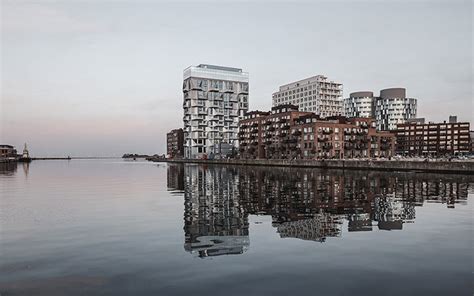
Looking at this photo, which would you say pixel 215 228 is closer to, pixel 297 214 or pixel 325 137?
pixel 297 214

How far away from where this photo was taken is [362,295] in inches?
556

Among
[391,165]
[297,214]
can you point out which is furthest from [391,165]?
[297,214]

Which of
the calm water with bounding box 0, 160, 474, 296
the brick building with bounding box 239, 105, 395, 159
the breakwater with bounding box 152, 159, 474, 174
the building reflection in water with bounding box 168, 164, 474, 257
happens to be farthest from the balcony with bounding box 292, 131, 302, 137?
the calm water with bounding box 0, 160, 474, 296

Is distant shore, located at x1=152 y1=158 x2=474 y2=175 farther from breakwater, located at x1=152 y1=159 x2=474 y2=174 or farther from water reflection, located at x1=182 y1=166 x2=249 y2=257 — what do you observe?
water reflection, located at x1=182 y1=166 x2=249 y2=257

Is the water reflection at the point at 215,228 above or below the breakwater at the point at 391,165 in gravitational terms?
below

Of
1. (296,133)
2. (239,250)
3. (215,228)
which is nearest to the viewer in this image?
(239,250)

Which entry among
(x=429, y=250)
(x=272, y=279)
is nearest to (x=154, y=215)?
(x=272, y=279)

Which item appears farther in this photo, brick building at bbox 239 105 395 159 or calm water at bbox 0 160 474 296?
brick building at bbox 239 105 395 159

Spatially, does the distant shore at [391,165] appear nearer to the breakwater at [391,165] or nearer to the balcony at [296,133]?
the breakwater at [391,165]

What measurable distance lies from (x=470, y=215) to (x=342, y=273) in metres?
24.4

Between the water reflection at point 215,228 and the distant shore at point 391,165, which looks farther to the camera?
the distant shore at point 391,165

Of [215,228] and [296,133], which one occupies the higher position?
[296,133]

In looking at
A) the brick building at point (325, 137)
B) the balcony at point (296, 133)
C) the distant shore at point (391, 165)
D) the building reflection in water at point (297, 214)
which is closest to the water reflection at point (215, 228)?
the building reflection in water at point (297, 214)

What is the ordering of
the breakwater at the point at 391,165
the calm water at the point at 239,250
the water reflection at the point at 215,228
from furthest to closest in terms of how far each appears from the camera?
the breakwater at the point at 391,165 < the water reflection at the point at 215,228 < the calm water at the point at 239,250
